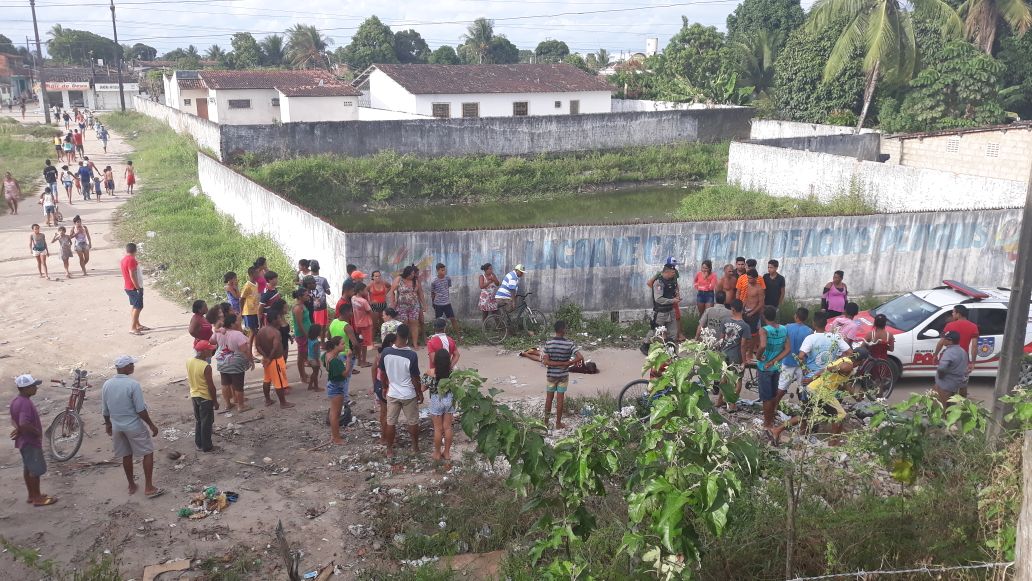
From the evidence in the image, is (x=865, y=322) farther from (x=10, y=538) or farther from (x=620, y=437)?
(x=10, y=538)

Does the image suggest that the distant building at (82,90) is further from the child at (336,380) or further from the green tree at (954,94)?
the child at (336,380)

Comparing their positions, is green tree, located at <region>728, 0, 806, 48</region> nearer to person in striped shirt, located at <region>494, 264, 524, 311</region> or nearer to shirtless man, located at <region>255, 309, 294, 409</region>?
person in striped shirt, located at <region>494, 264, 524, 311</region>

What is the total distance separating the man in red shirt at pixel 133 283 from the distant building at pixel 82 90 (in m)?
59.7

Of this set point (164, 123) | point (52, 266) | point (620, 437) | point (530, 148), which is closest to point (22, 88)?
point (164, 123)

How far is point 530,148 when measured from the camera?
33.7 m

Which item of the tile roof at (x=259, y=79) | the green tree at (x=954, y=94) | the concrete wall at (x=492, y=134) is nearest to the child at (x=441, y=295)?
the concrete wall at (x=492, y=134)

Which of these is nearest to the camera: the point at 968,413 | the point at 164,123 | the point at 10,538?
the point at 968,413

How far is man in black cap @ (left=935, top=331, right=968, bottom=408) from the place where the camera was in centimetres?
908

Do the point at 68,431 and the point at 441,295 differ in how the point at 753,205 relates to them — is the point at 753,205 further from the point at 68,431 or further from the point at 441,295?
the point at 68,431

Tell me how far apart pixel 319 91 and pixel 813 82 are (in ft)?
76.1

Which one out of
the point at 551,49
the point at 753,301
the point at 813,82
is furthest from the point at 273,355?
the point at 551,49

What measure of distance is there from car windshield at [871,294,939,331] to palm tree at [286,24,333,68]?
2707 inches

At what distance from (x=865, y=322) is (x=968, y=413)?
5.20 m

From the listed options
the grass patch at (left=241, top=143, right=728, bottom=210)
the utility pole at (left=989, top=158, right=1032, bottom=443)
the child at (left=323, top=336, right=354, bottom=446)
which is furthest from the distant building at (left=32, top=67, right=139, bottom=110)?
the utility pole at (left=989, top=158, right=1032, bottom=443)
